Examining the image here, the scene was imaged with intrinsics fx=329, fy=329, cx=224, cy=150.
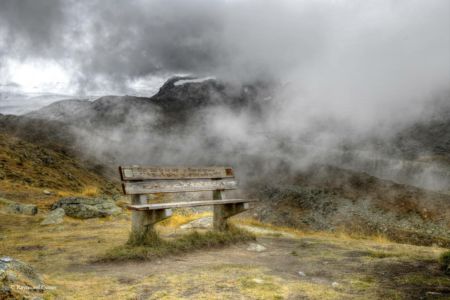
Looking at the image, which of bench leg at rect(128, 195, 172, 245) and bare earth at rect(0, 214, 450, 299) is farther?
bench leg at rect(128, 195, 172, 245)

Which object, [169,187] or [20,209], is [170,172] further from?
[20,209]

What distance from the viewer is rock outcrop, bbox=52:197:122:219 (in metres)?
11.1

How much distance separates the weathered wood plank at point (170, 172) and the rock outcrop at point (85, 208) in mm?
5621

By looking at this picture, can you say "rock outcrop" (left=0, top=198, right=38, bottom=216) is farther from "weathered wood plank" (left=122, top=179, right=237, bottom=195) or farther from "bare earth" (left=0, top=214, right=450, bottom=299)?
"weathered wood plank" (left=122, top=179, right=237, bottom=195)

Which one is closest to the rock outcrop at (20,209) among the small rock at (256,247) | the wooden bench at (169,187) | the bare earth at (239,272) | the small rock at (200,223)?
the bare earth at (239,272)

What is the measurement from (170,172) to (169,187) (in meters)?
0.33

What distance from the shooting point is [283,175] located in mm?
48125

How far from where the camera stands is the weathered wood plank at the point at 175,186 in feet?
19.7

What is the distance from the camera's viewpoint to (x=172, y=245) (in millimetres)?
6262

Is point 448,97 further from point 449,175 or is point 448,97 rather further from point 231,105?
point 231,105

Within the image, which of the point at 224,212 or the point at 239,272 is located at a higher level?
the point at 224,212

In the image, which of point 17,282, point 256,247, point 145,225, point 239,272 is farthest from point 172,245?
point 17,282

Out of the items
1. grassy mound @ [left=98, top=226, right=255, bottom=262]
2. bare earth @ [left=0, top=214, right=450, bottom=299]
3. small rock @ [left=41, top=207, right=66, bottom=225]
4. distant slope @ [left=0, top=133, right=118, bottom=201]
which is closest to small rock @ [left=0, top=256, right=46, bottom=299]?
bare earth @ [left=0, top=214, right=450, bottom=299]

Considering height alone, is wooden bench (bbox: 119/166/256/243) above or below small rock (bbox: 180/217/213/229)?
above
